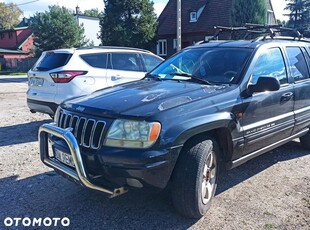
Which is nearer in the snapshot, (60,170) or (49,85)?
(60,170)

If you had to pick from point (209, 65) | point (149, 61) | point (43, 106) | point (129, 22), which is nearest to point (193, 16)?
point (129, 22)

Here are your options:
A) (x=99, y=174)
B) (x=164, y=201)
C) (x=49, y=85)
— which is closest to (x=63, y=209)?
(x=99, y=174)

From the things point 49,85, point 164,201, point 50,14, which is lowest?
point 164,201

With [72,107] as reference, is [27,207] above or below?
below

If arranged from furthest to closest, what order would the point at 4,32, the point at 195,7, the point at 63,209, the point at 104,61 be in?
the point at 4,32 < the point at 195,7 < the point at 104,61 < the point at 63,209

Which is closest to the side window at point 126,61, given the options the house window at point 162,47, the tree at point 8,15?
the house window at point 162,47

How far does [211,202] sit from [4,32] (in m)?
55.1

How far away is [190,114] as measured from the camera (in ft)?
10.4

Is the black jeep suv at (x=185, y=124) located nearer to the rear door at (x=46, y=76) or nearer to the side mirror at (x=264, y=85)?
the side mirror at (x=264, y=85)

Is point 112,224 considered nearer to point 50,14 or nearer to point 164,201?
point 164,201

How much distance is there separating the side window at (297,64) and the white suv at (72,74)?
3642mm

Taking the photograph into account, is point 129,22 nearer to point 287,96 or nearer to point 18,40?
point 287,96

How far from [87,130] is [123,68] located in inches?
178

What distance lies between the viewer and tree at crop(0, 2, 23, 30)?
70562 millimetres
